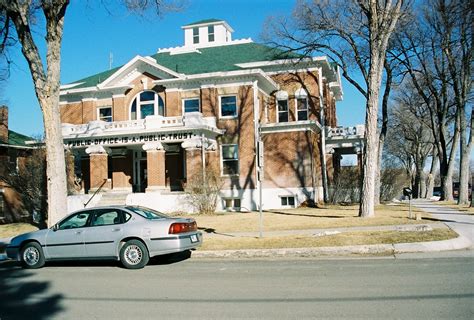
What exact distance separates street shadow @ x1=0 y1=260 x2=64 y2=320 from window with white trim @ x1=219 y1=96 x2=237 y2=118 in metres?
21.0

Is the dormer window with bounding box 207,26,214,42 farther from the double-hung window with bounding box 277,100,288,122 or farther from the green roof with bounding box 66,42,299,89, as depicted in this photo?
the double-hung window with bounding box 277,100,288,122

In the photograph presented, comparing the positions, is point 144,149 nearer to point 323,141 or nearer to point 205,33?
point 323,141

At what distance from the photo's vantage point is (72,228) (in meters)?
11.9

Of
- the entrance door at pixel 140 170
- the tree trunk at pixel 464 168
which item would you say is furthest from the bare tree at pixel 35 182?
the tree trunk at pixel 464 168

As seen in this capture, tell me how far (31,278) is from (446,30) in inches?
1092

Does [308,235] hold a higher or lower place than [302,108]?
lower

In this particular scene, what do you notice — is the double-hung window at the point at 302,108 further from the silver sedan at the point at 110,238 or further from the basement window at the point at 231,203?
→ the silver sedan at the point at 110,238

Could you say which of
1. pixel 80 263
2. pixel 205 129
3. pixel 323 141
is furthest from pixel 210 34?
pixel 80 263

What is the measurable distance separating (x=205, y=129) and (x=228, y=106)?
3.20 metres

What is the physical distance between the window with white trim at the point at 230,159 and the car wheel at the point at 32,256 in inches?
773

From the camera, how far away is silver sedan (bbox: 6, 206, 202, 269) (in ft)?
36.9

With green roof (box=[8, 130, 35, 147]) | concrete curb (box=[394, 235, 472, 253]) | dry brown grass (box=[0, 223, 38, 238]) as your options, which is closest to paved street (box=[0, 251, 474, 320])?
concrete curb (box=[394, 235, 472, 253])

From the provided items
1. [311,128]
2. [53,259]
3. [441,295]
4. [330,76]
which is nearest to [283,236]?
[53,259]

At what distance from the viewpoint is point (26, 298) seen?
857 cm
